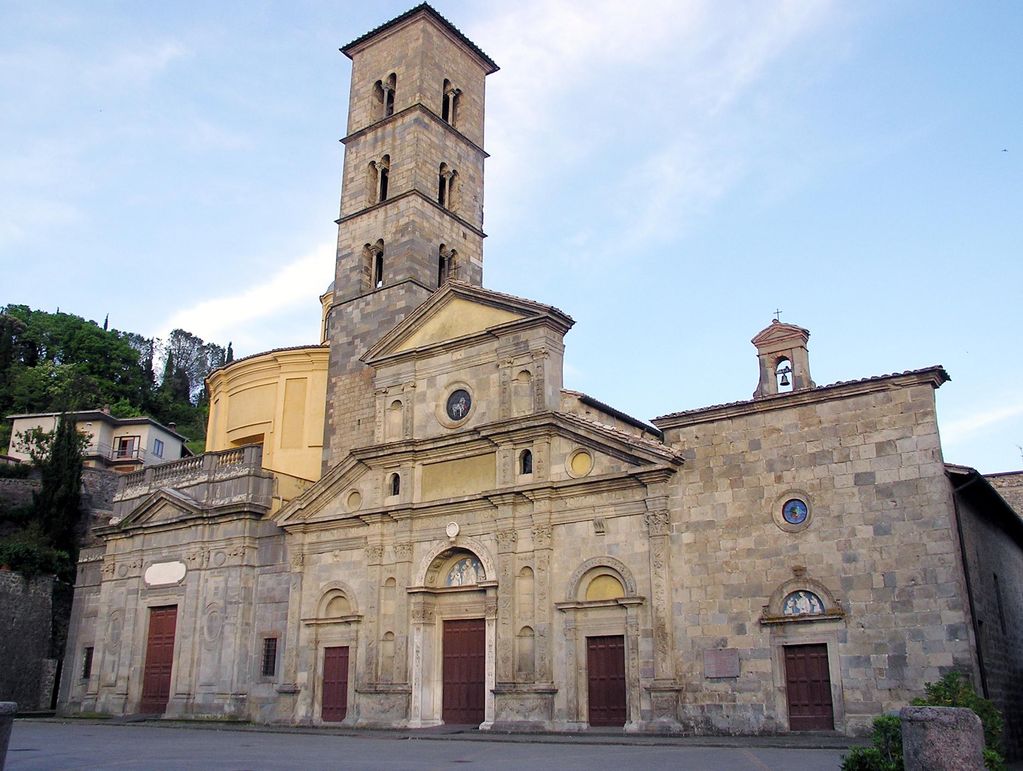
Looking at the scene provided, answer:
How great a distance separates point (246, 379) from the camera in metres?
37.8

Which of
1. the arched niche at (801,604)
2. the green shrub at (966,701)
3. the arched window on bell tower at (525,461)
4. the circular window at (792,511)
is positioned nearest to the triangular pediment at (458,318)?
the arched window on bell tower at (525,461)

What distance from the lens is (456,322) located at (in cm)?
2895

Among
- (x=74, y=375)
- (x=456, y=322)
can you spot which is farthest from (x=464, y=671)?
(x=74, y=375)

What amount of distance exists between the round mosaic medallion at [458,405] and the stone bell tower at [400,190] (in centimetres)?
423

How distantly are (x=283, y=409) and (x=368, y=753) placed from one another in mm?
20637

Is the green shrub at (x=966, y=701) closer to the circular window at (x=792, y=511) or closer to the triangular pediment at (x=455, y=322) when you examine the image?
the circular window at (x=792, y=511)

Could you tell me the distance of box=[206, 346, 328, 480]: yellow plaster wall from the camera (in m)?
35.4

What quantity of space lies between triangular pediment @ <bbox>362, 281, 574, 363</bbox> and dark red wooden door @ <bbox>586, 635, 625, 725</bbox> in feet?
28.7

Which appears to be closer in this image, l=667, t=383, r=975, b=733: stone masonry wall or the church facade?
l=667, t=383, r=975, b=733: stone masonry wall

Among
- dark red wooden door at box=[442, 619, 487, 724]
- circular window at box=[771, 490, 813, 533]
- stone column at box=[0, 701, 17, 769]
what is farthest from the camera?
dark red wooden door at box=[442, 619, 487, 724]

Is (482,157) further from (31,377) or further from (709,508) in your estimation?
(31,377)

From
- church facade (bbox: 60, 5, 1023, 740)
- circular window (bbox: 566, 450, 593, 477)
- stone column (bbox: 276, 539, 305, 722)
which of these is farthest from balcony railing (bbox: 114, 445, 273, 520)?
circular window (bbox: 566, 450, 593, 477)

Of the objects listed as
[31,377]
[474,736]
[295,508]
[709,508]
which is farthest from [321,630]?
[31,377]

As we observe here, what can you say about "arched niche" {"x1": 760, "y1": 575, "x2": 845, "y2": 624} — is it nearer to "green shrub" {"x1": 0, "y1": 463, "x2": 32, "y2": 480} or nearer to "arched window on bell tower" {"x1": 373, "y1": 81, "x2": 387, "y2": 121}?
"arched window on bell tower" {"x1": 373, "y1": 81, "x2": 387, "y2": 121}
